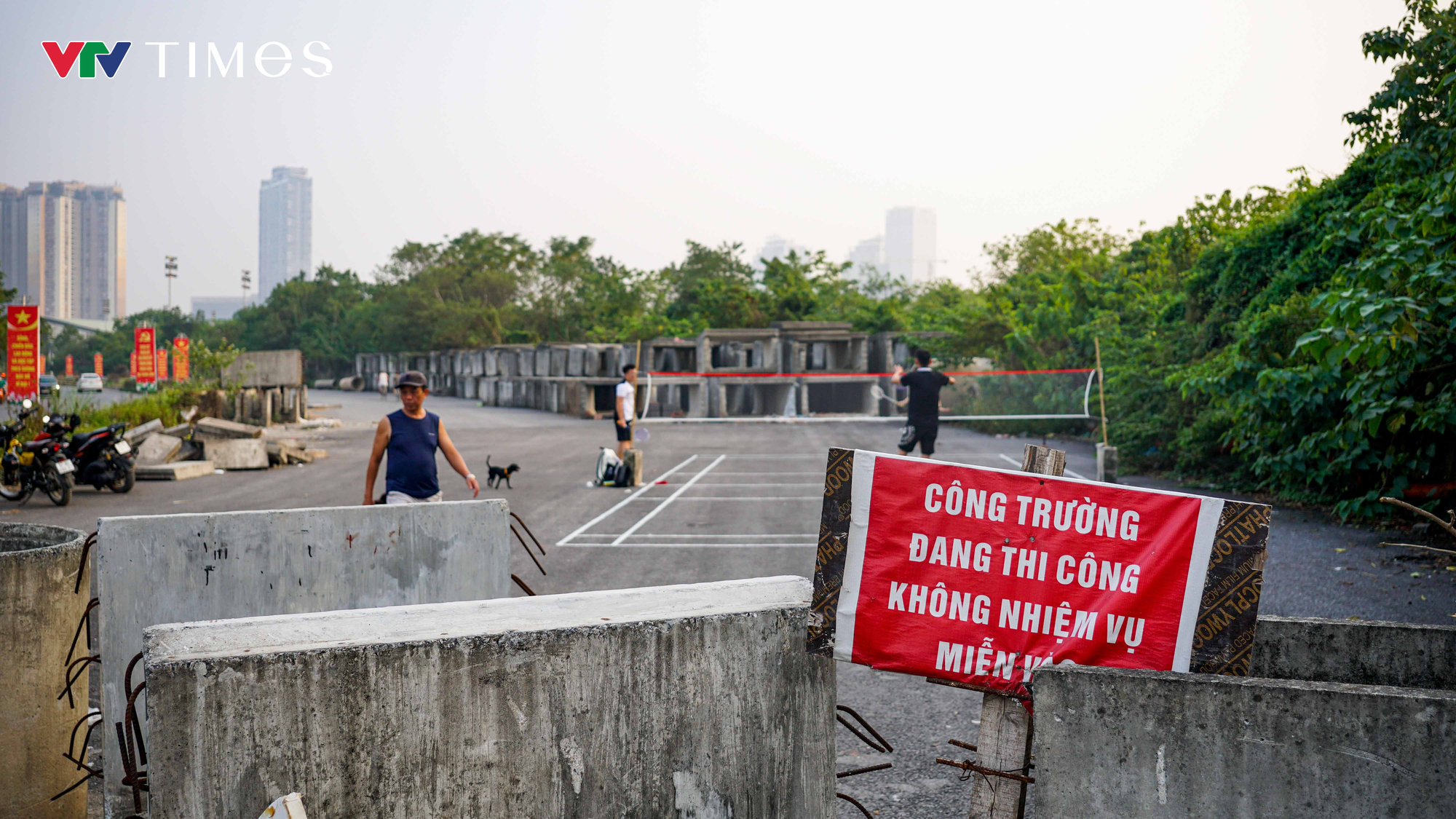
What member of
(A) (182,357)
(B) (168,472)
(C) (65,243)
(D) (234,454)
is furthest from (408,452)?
(C) (65,243)

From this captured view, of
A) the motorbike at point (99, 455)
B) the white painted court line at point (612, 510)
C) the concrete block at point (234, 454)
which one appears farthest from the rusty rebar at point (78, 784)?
the concrete block at point (234, 454)

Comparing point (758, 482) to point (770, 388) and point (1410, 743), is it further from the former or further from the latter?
point (770, 388)

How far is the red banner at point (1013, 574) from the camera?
3277mm

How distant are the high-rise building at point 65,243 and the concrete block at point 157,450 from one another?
13377 cm

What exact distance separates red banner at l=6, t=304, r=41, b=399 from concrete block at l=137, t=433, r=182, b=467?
3.27 m

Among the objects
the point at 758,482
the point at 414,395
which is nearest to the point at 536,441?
the point at 758,482

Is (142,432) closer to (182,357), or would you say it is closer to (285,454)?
(285,454)

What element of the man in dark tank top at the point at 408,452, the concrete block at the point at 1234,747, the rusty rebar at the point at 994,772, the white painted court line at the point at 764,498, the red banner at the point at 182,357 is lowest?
the white painted court line at the point at 764,498

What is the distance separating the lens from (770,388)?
41250 millimetres

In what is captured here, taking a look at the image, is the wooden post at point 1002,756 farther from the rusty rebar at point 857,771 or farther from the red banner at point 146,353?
the red banner at point 146,353

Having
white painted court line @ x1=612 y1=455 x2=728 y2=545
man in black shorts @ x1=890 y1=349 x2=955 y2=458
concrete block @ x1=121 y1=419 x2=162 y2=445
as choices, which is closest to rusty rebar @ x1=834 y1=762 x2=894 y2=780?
white painted court line @ x1=612 y1=455 x2=728 y2=545

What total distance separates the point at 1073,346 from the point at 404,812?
2778cm

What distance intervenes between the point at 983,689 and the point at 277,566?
127 inches

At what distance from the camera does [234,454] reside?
1973 centimetres
